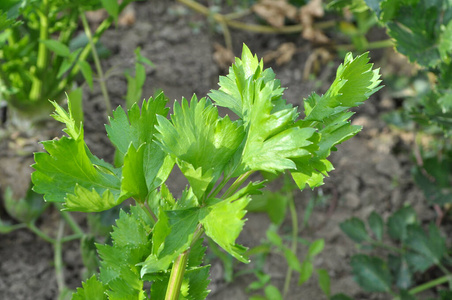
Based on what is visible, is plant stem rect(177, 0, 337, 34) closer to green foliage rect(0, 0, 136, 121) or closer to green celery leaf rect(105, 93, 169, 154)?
green foliage rect(0, 0, 136, 121)

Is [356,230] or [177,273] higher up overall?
[177,273]

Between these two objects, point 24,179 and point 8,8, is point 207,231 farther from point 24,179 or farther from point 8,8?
point 24,179

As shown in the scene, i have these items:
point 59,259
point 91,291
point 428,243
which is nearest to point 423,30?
point 428,243

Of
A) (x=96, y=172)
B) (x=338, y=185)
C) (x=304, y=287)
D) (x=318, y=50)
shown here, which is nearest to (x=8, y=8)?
(x=96, y=172)

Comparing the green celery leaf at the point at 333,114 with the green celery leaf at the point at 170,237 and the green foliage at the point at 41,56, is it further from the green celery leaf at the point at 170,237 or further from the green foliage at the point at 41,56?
the green foliage at the point at 41,56

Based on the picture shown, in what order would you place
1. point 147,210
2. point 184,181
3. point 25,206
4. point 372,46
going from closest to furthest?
point 147,210 → point 25,206 → point 184,181 → point 372,46

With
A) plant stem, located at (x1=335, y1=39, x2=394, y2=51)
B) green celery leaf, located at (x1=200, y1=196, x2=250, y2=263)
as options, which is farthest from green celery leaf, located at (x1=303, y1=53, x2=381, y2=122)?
plant stem, located at (x1=335, y1=39, x2=394, y2=51)

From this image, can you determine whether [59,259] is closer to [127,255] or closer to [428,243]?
[127,255]
